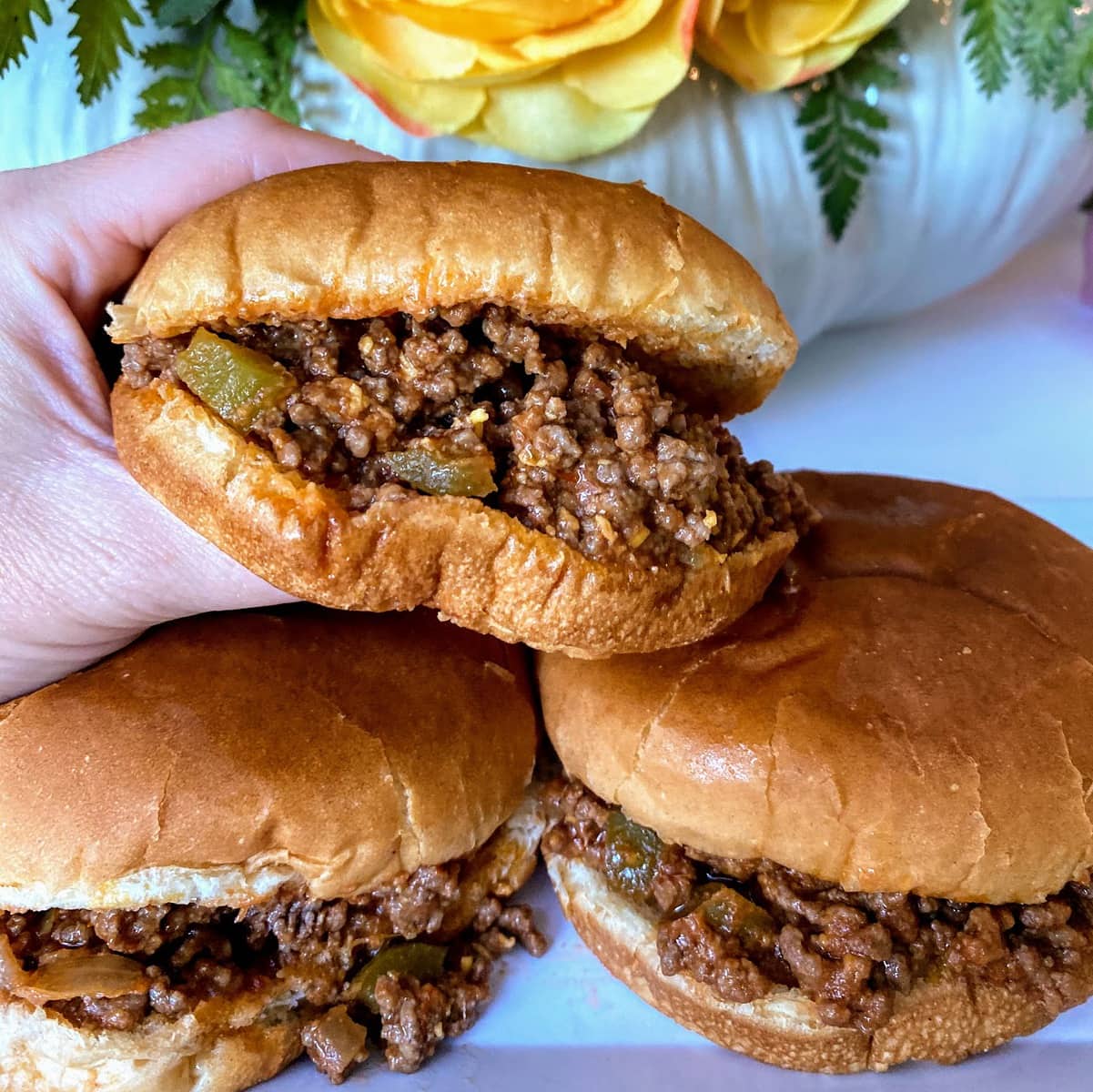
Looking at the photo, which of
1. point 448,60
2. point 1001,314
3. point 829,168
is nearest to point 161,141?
point 448,60

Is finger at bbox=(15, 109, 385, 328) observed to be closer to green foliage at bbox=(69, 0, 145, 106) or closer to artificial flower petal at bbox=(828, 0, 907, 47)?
green foliage at bbox=(69, 0, 145, 106)

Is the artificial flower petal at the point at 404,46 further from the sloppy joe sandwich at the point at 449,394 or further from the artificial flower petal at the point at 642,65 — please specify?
the sloppy joe sandwich at the point at 449,394

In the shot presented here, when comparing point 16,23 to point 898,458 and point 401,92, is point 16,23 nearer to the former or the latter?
point 401,92

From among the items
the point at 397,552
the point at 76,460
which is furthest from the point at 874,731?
the point at 76,460

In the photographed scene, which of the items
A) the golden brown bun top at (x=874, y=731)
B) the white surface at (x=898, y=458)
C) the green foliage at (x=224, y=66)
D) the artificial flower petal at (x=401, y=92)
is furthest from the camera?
the green foliage at (x=224, y=66)

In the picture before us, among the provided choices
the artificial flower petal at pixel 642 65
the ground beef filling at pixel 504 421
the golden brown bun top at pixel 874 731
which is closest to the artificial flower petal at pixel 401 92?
the artificial flower petal at pixel 642 65

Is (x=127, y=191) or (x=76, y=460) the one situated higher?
(x=127, y=191)
